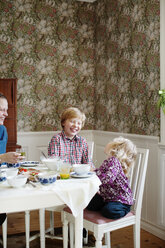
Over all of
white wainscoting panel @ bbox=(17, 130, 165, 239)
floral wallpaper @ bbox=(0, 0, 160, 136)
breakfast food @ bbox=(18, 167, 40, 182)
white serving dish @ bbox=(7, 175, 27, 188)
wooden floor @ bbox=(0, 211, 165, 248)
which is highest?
floral wallpaper @ bbox=(0, 0, 160, 136)

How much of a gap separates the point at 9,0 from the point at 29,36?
1.71ft

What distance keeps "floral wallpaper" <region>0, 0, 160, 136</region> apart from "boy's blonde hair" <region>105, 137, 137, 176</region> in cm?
110

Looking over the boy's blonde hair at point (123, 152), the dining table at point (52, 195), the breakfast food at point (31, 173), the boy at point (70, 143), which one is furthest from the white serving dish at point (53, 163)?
the boy at point (70, 143)

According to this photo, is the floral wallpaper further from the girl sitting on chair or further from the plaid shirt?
the girl sitting on chair

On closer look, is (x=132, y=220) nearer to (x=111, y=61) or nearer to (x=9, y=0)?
(x=111, y=61)

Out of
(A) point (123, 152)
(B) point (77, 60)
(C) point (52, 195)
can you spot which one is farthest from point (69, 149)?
(B) point (77, 60)

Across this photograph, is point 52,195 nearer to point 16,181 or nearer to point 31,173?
point 16,181

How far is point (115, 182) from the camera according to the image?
2.34 m

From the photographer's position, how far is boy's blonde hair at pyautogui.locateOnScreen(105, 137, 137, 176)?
2.39m

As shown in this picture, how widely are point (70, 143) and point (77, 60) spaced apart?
1.96 metres

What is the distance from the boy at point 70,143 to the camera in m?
2.84

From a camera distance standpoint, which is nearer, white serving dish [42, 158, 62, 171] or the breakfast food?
the breakfast food

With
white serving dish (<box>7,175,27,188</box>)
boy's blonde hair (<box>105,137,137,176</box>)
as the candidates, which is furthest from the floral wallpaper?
white serving dish (<box>7,175,27,188</box>)

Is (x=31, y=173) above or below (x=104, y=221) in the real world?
above
